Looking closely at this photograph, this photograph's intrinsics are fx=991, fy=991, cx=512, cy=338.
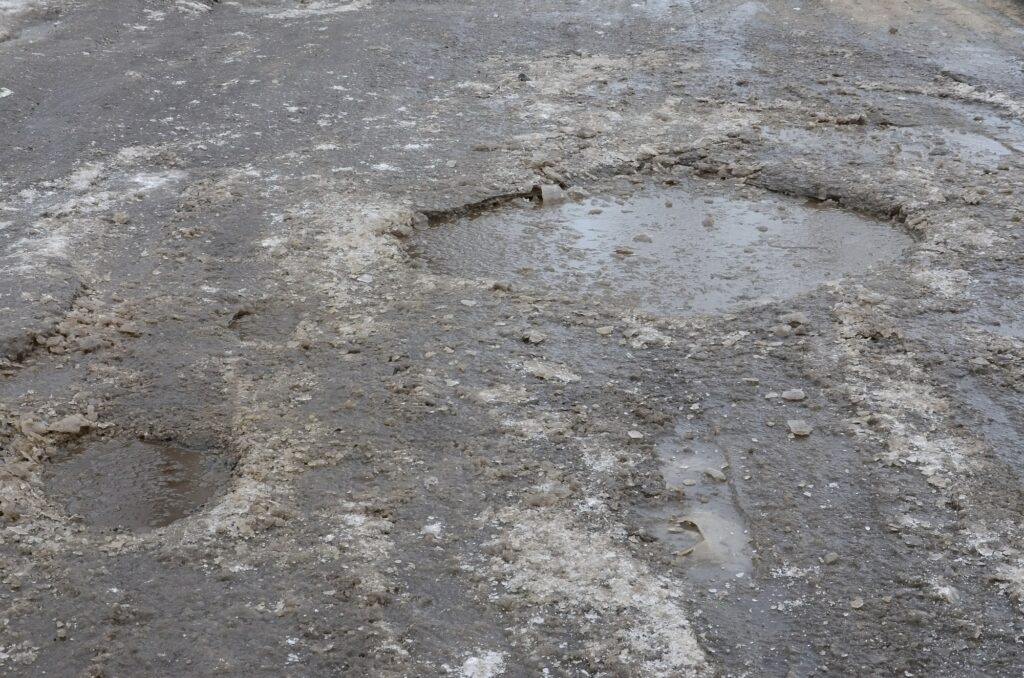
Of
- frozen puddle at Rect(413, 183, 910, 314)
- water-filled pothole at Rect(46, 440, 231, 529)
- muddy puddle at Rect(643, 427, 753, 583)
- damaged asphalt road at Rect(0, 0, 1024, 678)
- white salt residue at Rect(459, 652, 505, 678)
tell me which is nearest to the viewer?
white salt residue at Rect(459, 652, 505, 678)

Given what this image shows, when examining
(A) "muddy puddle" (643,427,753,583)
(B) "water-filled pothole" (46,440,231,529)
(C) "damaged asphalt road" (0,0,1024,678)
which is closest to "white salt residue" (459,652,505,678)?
(C) "damaged asphalt road" (0,0,1024,678)

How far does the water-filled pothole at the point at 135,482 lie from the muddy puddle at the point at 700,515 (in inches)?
69.0

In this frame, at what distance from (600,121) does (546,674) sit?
4.96 meters

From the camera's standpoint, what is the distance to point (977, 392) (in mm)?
4363

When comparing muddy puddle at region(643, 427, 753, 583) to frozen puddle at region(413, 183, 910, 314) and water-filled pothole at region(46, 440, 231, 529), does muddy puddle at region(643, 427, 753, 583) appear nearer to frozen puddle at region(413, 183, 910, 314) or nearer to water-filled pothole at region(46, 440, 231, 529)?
frozen puddle at region(413, 183, 910, 314)

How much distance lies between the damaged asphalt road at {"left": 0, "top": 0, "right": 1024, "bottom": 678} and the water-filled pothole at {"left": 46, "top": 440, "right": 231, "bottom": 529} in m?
0.02

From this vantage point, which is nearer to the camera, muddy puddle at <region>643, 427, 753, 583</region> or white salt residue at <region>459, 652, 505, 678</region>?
white salt residue at <region>459, 652, 505, 678</region>

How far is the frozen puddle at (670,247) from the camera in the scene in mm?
5285

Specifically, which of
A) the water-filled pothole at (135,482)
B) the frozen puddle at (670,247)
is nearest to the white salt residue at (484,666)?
the water-filled pothole at (135,482)

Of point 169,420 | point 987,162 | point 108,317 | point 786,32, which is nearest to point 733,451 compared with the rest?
point 169,420

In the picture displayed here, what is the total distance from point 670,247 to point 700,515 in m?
2.34

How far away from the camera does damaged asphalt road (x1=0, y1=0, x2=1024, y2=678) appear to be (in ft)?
10.7

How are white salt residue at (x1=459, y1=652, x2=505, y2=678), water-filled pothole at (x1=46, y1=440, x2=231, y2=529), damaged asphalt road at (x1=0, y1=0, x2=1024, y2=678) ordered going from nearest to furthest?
white salt residue at (x1=459, y1=652, x2=505, y2=678) → damaged asphalt road at (x1=0, y1=0, x2=1024, y2=678) → water-filled pothole at (x1=46, y1=440, x2=231, y2=529)

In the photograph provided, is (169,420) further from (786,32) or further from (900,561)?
(786,32)
